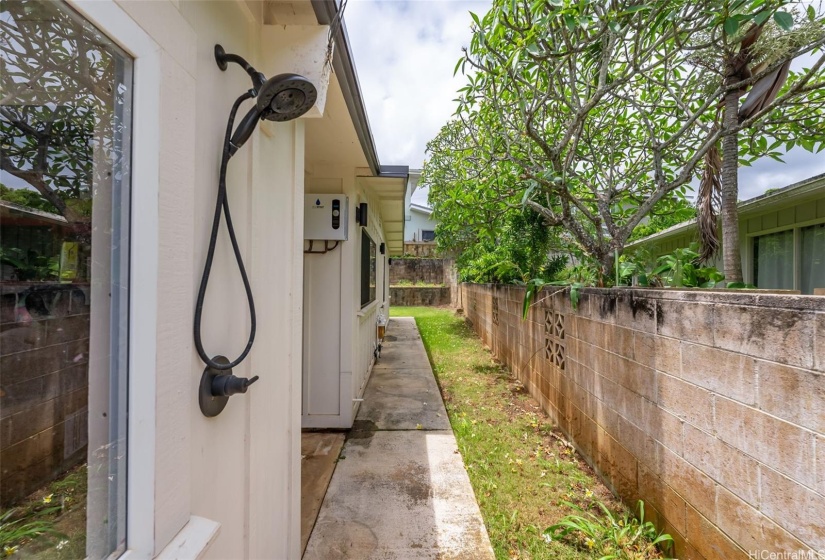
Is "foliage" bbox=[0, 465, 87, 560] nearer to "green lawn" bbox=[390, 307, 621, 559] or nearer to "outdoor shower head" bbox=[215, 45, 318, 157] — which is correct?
"outdoor shower head" bbox=[215, 45, 318, 157]

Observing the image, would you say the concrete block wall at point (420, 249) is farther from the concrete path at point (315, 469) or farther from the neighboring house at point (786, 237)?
the concrete path at point (315, 469)

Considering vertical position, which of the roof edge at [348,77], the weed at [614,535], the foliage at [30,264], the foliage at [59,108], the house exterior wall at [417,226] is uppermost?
the house exterior wall at [417,226]

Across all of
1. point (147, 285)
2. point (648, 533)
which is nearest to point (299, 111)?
point (147, 285)

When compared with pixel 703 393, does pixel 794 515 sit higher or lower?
lower

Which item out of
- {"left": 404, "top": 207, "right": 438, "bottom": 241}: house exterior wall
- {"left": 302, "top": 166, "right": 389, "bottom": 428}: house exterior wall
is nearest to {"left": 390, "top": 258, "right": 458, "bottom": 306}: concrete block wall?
{"left": 404, "top": 207, "right": 438, "bottom": 241}: house exterior wall

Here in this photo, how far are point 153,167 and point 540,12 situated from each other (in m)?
3.19

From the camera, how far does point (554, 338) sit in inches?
149

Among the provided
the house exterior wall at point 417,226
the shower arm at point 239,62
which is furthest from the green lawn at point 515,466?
the house exterior wall at point 417,226

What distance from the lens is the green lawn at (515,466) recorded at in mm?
2193

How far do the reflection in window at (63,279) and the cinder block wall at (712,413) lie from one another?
84.5 inches

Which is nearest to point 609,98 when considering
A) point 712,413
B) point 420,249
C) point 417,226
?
point 712,413

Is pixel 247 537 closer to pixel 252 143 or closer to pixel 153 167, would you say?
pixel 153 167

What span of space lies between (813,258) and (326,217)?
5703 mm

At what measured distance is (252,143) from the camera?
1482 millimetres
